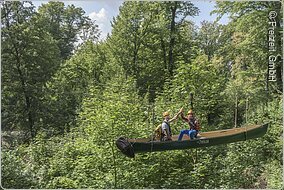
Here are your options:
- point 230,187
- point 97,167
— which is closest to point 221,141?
point 230,187

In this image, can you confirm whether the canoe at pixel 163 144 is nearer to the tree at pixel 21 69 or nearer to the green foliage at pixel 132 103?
the green foliage at pixel 132 103

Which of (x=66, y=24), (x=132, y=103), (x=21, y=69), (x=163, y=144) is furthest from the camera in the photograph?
(x=66, y=24)

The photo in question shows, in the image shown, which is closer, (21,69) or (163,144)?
(163,144)

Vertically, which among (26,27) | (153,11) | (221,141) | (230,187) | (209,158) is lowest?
(230,187)

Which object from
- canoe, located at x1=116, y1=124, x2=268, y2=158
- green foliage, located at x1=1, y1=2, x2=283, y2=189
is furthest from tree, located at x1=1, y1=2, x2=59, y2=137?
canoe, located at x1=116, y1=124, x2=268, y2=158

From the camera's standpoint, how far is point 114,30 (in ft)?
65.0

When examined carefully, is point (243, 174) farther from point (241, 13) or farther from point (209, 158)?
point (241, 13)

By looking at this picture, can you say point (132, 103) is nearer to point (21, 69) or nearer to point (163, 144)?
point (163, 144)

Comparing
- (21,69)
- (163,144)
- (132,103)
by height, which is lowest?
(163,144)

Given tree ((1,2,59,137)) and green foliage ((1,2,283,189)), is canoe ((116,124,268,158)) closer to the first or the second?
green foliage ((1,2,283,189))

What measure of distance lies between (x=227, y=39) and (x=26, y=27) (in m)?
13.7

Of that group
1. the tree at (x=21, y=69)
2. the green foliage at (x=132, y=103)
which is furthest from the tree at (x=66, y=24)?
the tree at (x=21, y=69)

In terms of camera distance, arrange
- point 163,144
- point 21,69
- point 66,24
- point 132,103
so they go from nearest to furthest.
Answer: point 163,144 → point 132,103 → point 21,69 → point 66,24

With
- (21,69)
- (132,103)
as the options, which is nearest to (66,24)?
(21,69)
